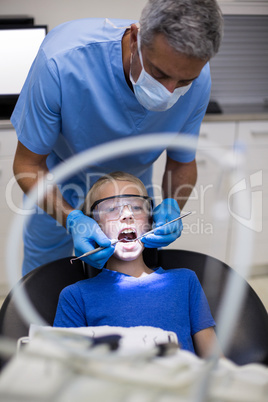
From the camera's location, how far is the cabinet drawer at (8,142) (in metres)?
2.06

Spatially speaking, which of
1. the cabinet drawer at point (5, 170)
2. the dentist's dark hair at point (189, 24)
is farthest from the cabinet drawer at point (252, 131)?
the dentist's dark hair at point (189, 24)

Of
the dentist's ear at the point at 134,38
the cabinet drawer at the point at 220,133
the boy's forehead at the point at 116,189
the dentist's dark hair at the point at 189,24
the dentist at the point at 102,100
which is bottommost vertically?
the cabinet drawer at the point at 220,133

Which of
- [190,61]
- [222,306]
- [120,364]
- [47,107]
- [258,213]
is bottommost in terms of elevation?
[258,213]

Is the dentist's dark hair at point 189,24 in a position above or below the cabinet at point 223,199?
above

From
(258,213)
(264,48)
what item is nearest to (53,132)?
(258,213)

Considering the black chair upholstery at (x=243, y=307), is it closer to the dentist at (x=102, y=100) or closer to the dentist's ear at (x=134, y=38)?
the dentist at (x=102, y=100)

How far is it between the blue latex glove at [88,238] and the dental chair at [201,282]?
6.0 inches

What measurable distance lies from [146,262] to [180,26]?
0.81m

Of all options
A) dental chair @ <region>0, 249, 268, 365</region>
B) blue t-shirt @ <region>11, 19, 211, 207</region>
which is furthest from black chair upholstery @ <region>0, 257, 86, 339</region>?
blue t-shirt @ <region>11, 19, 211, 207</region>

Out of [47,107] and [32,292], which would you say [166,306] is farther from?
[47,107]

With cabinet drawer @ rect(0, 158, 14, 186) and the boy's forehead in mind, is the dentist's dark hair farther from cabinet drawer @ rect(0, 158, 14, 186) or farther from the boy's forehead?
cabinet drawer @ rect(0, 158, 14, 186)

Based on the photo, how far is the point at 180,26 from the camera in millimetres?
1012

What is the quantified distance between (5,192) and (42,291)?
0.88 metres

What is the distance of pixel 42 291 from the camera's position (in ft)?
4.71
